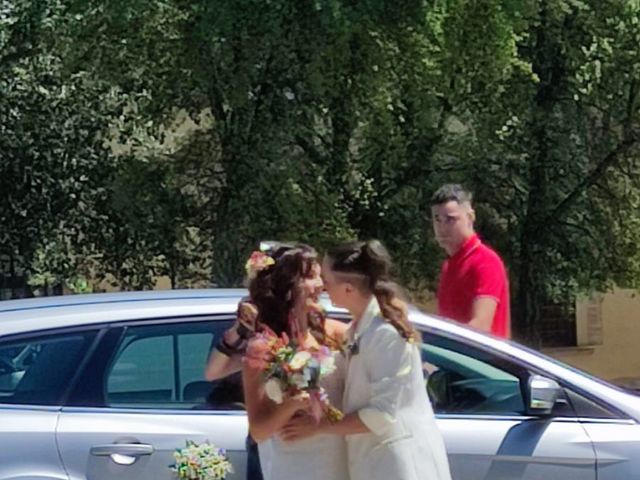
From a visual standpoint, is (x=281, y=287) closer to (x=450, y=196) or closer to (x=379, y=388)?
(x=379, y=388)

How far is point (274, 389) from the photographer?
138 inches

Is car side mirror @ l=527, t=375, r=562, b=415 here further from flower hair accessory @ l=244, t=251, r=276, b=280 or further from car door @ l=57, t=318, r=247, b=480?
flower hair accessory @ l=244, t=251, r=276, b=280

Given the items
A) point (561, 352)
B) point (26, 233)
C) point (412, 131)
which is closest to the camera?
point (412, 131)

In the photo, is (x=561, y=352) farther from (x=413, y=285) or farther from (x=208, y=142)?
(x=208, y=142)

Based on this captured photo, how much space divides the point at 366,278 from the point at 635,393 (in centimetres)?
178

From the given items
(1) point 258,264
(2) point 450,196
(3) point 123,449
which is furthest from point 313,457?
(2) point 450,196

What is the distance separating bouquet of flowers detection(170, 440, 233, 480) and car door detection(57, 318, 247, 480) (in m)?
0.11

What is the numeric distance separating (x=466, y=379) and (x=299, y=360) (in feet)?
4.19

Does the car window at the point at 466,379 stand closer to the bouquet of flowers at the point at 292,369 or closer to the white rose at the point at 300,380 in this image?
the bouquet of flowers at the point at 292,369

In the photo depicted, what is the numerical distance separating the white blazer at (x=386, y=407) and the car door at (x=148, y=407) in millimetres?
850

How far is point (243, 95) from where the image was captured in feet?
33.8

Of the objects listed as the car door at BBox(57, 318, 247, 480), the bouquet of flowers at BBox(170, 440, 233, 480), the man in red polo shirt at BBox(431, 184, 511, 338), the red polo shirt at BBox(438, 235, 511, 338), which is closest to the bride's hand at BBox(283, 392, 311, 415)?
the bouquet of flowers at BBox(170, 440, 233, 480)

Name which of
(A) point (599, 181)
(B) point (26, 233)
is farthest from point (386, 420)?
(B) point (26, 233)

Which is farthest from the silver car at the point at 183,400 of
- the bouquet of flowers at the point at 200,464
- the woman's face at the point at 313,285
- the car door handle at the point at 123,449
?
the woman's face at the point at 313,285
